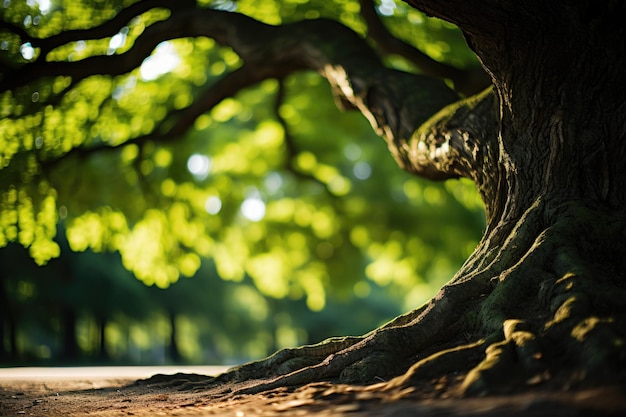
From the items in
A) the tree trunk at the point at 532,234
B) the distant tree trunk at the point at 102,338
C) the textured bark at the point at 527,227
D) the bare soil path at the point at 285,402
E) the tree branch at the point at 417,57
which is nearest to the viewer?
the bare soil path at the point at 285,402

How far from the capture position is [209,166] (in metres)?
13.6

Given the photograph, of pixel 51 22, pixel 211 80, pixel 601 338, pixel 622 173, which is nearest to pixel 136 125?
pixel 211 80

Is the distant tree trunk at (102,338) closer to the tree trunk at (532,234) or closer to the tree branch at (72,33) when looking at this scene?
the tree branch at (72,33)

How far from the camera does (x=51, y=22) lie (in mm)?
8547

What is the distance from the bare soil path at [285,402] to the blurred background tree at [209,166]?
433 centimetres

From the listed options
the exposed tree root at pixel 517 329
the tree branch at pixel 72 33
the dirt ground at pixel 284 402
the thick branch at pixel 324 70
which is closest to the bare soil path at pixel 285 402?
the dirt ground at pixel 284 402

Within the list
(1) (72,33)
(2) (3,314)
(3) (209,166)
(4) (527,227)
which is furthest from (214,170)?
(2) (3,314)

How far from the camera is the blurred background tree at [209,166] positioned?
9211 mm

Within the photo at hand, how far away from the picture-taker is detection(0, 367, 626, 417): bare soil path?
2.50 metres

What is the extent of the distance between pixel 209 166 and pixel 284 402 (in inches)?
413

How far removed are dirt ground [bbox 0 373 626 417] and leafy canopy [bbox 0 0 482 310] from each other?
4.55m

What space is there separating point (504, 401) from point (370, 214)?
10625mm

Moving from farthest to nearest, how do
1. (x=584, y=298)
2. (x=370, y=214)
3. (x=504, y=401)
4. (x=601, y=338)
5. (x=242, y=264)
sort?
(x=242, y=264) → (x=370, y=214) → (x=584, y=298) → (x=601, y=338) → (x=504, y=401)

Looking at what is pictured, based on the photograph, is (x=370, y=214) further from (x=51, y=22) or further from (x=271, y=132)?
(x=51, y=22)
